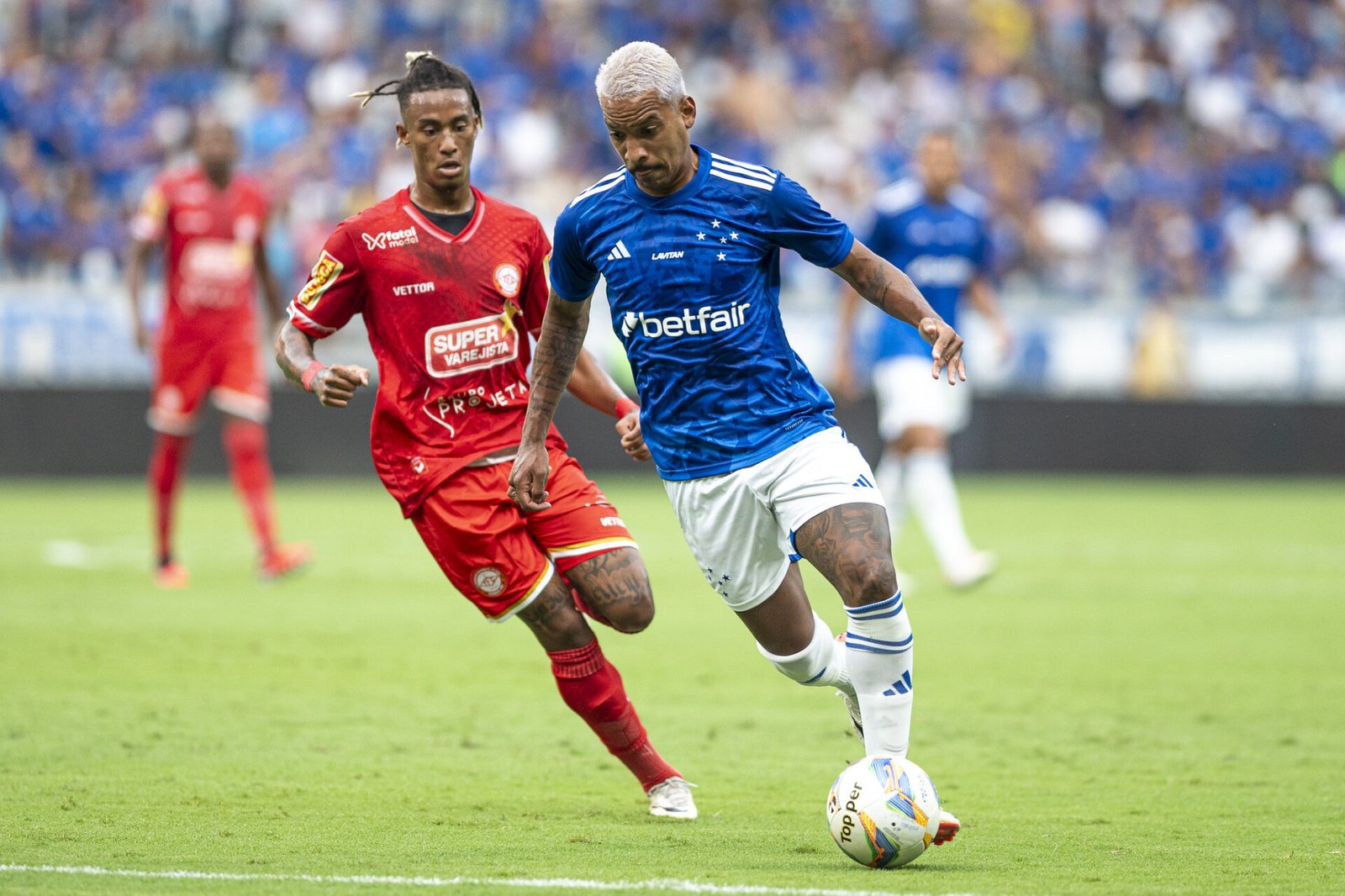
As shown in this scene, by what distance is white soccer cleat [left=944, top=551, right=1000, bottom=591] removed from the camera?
442 inches

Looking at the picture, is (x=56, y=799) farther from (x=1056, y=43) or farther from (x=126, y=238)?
(x=1056, y=43)

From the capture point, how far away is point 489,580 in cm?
582

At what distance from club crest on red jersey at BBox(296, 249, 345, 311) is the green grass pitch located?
1.66 meters

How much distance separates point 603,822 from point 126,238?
1615 centimetres

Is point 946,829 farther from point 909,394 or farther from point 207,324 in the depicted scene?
point 207,324

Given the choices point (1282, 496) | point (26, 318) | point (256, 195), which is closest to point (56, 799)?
point (256, 195)

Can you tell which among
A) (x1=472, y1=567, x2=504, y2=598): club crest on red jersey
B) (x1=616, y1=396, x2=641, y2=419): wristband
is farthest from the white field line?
(x1=616, y1=396, x2=641, y2=419): wristband

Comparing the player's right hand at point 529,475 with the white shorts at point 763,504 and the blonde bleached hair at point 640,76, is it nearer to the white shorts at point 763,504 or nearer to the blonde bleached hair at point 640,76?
the white shorts at point 763,504

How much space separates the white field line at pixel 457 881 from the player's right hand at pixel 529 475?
1.40 m

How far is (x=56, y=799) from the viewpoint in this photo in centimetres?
573

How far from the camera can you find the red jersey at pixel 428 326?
600 cm

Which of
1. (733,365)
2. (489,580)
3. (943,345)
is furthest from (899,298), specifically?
(489,580)

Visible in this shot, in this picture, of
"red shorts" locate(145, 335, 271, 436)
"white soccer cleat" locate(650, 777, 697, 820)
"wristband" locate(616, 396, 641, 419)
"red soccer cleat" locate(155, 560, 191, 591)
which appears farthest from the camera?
"red shorts" locate(145, 335, 271, 436)

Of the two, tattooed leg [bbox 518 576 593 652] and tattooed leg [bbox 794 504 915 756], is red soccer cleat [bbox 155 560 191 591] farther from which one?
tattooed leg [bbox 794 504 915 756]
